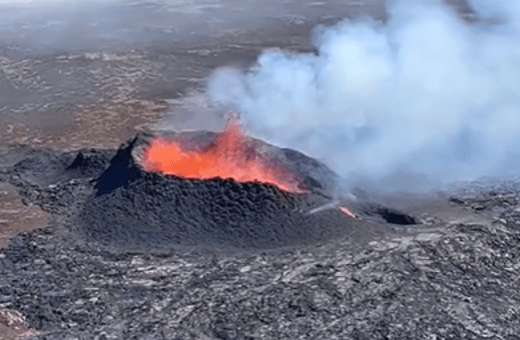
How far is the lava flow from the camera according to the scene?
589 inches

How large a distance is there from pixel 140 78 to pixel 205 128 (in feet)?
17.2

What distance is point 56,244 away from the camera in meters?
13.9

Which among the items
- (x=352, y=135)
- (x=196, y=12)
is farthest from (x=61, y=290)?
(x=196, y=12)

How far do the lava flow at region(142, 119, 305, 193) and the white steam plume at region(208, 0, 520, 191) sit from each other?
2338mm

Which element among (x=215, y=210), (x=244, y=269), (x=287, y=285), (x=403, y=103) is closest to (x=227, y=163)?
(x=215, y=210)

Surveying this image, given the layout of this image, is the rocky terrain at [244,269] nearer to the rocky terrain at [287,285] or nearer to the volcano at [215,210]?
the rocky terrain at [287,285]

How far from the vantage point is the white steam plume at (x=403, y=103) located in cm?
1780

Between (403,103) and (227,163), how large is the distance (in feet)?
20.4

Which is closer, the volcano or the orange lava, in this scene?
the volcano

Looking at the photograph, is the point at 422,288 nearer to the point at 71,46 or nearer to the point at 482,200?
the point at 482,200

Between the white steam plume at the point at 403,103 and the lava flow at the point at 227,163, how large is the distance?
7.67 ft

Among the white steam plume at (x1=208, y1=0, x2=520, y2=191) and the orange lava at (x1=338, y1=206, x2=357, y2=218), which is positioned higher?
the white steam plume at (x1=208, y1=0, x2=520, y2=191)

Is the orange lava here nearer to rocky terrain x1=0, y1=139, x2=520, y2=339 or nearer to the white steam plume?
rocky terrain x1=0, y1=139, x2=520, y2=339

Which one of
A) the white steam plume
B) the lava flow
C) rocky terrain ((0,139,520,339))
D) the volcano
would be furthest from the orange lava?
the white steam plume
